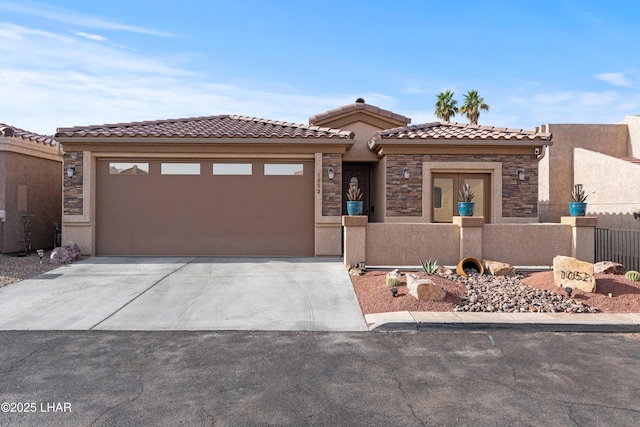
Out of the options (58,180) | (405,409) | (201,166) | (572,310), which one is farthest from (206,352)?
(58,180)

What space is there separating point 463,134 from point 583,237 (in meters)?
4.65

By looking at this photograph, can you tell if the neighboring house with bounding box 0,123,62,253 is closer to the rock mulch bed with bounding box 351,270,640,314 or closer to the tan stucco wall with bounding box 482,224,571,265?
the rock mulch bed with bounding box 351,270,640,314

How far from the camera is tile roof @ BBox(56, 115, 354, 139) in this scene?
1294 centimetres

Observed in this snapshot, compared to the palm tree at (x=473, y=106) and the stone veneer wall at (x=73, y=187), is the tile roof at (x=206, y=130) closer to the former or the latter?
the stone veneer wall at (x=73, y=187)

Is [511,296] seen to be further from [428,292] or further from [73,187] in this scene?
[73,187]

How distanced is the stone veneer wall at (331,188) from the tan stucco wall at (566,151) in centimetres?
1263

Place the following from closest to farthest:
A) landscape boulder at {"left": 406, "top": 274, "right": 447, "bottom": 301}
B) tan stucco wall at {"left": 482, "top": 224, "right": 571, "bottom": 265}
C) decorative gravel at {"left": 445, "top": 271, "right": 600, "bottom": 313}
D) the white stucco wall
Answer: decorative gravel at {"left": 445, "top": 271, "right": 600, "bottom": 313} < landscape boulder at {"left": 406, "top": 274, "right": 447, "bottom": 301} < tan stucco wall at {"left": 482, "top": 224, "right": 571, "bottom": 265} < the white stucco wall

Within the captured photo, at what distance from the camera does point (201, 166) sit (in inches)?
530

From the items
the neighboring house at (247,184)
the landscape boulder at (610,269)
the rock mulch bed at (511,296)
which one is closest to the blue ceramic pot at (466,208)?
the neighboring house at (247,184)

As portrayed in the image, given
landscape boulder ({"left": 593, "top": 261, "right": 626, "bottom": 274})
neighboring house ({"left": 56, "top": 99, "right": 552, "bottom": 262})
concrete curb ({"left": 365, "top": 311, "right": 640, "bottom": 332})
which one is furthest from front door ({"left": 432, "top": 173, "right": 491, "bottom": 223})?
concrete curb ({"left": 365, "top": 311, "right": 640, "bottom": 332})

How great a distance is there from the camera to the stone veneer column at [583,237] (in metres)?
11.4

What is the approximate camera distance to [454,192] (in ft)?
45.9

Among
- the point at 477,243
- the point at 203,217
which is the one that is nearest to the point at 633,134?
the point at 477,243

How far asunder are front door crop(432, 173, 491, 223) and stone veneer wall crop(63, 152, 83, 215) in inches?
438
